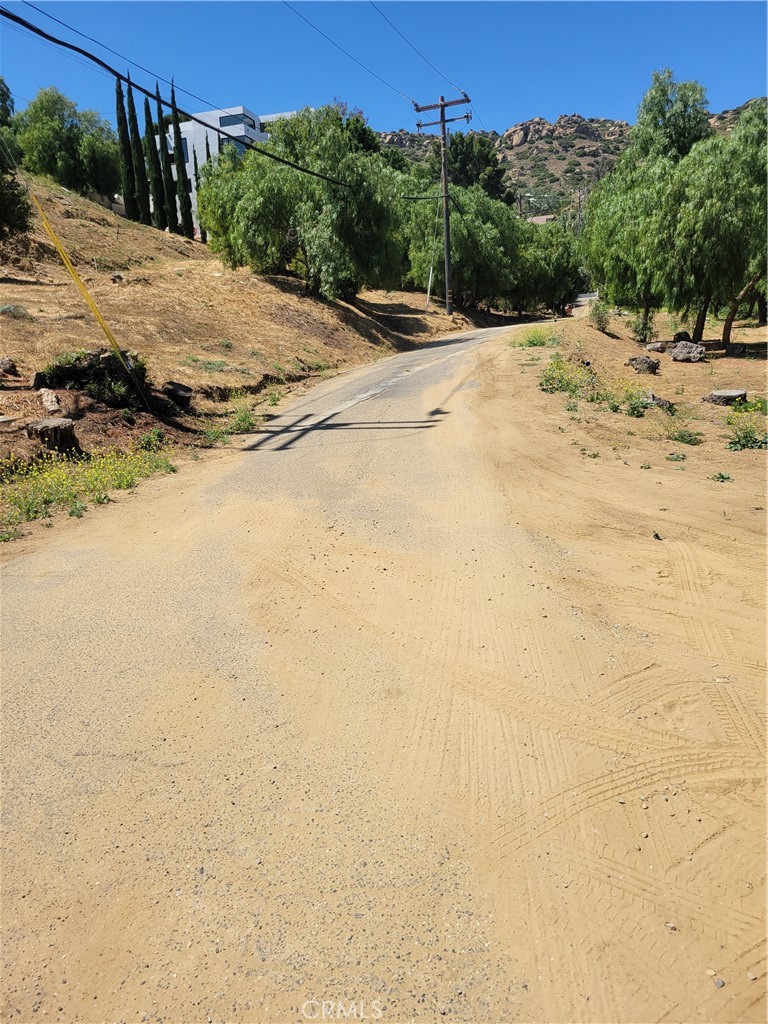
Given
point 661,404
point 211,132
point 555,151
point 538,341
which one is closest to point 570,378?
point 661,404

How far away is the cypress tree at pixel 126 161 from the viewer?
40250 mm

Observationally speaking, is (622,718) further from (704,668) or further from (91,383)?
(91,383)

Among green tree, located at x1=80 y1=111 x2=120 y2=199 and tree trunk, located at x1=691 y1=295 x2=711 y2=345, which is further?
green tree, located at x1=80 y1=111 x2=120 y2=199

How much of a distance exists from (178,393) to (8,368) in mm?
3339

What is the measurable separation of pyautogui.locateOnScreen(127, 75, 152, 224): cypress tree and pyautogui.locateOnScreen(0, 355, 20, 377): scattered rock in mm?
36128

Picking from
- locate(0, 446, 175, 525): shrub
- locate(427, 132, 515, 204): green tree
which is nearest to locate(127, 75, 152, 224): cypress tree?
locate(0, 446, 175, 525): shrub

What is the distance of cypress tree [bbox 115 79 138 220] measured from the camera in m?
40.2

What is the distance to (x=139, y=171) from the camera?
136 feet

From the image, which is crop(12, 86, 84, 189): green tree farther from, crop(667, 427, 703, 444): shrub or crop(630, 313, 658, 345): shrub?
crop(667, 427, 703, 444): shrub

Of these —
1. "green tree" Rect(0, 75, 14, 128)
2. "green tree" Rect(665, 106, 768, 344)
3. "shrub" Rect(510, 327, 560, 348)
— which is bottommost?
"shrub" Rect(510, 327, 560, 348)

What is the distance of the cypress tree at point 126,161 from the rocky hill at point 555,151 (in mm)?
95299

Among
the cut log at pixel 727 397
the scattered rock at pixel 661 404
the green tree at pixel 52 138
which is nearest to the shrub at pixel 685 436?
the scattered rock at pixel 661 404

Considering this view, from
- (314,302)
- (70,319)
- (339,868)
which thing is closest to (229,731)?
(339,868)

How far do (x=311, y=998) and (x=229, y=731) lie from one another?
171cm
